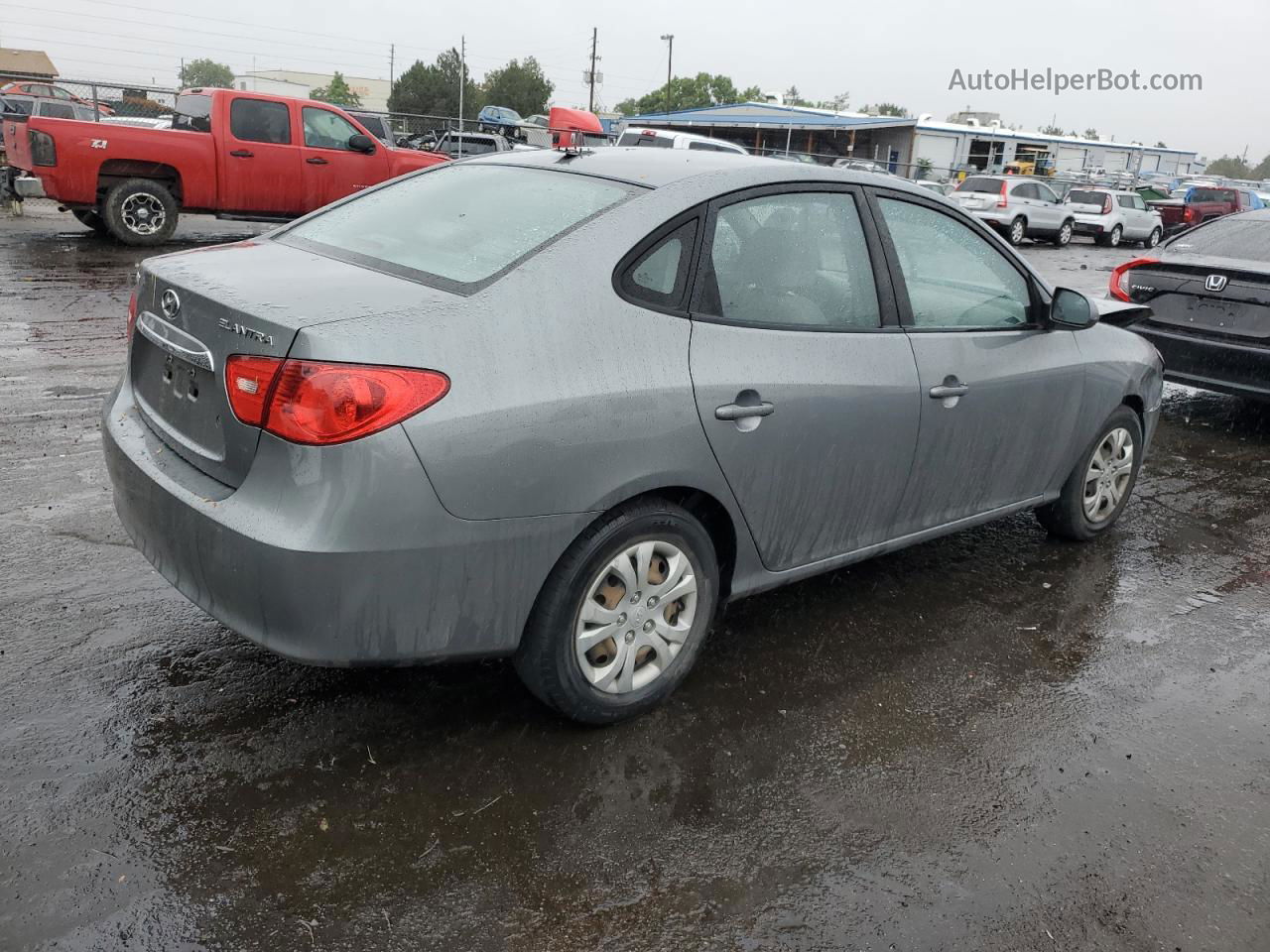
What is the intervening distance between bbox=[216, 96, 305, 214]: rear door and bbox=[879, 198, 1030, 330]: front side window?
36.8 feet

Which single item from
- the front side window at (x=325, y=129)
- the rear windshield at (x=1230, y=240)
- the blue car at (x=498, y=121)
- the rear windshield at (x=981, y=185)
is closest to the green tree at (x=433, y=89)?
the blue car at (x=498, y=121)

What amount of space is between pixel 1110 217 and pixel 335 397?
95.2 ft

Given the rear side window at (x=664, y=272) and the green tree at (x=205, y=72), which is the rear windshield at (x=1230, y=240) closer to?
the rear side window at (x=664, y=272)

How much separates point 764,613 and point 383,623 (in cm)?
189

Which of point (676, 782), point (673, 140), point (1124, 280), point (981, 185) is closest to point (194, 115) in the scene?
point (673, 140)

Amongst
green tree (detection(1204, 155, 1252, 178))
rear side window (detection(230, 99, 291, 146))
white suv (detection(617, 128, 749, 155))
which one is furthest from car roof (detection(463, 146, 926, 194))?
green tree (detection(1204, 155, 1252, 178))

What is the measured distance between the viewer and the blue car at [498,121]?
34.3 metres

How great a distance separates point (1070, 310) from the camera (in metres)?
4.25

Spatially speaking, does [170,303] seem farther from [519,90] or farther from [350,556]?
[519,90]

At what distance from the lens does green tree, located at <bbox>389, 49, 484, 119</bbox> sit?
7269cm

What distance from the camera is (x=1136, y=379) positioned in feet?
15.9

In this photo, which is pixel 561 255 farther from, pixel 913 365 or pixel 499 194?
pixel 913 365

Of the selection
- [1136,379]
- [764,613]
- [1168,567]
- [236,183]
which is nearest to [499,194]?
[764,613]

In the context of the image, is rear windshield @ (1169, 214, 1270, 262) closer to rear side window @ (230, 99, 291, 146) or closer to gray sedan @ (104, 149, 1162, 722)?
gray sedan @ (104, 149, 1162, 722)
